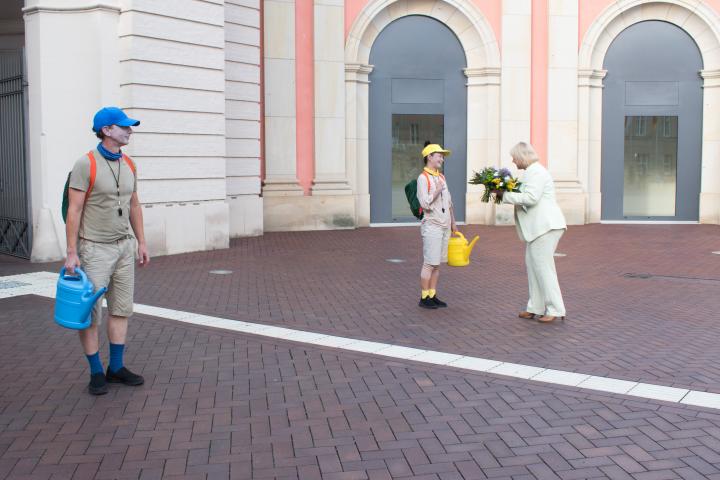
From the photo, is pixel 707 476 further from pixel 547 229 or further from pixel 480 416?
pixel 547 229

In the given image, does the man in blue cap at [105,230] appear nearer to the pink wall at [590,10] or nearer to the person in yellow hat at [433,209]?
the person in yellow hat at [433,209]

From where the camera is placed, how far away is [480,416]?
5.30 meters

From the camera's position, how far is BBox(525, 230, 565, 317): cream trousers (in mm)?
8391

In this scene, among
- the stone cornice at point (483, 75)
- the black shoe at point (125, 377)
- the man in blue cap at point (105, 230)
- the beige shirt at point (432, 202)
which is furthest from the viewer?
the stone cornice at point (483, 75)

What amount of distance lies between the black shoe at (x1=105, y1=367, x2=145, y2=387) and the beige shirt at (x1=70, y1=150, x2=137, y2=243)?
3.10 ft

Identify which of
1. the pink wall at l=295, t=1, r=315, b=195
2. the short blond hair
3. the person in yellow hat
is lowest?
the person in yellow hat

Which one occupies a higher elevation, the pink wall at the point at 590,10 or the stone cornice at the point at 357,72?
the pink wall at the point at 590,10

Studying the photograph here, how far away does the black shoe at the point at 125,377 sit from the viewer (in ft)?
19.7

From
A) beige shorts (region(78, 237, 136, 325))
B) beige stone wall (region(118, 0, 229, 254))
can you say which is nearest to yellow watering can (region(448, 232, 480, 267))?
beige shorts (region(78, 237, 136, 325))

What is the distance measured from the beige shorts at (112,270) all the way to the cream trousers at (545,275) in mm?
4067

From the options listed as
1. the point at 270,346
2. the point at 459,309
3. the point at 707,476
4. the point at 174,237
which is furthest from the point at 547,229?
the point at 174,237

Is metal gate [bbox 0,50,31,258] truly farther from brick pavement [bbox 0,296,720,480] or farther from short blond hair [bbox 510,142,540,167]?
short blond hair [bbox 510,142,540,167]

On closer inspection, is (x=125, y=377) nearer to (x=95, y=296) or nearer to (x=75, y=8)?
(x=95, y=296)

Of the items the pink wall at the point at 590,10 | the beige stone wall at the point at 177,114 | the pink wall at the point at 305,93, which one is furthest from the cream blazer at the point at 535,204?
the pink wall at the point at 590,10
